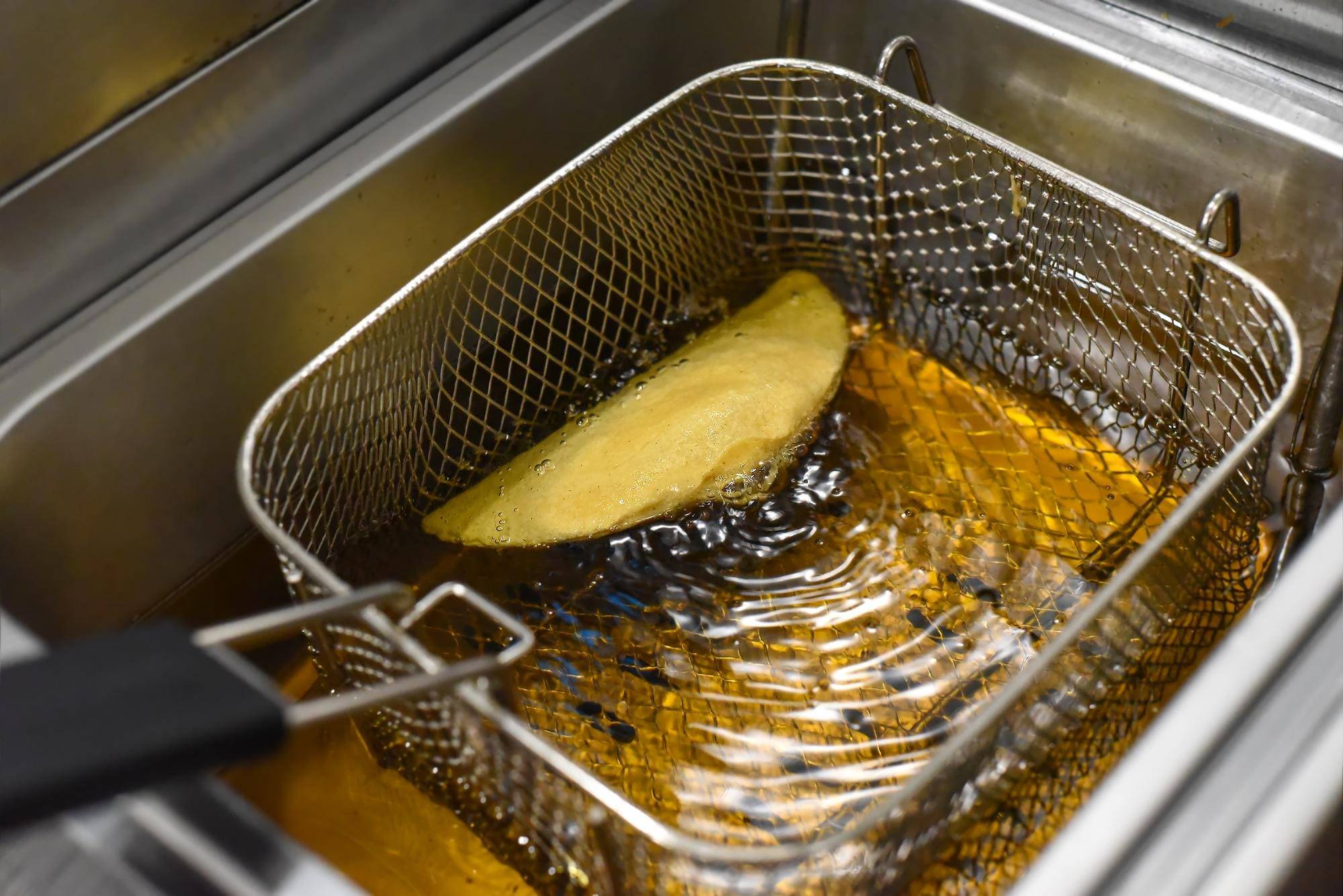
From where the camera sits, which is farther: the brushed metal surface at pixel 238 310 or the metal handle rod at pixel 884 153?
the metal handle rod at pixel 884 153

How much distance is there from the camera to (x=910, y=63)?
2.71 feet

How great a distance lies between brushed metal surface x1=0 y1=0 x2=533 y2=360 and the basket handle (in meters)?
0.35

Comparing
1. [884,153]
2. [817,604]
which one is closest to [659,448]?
[817,604]

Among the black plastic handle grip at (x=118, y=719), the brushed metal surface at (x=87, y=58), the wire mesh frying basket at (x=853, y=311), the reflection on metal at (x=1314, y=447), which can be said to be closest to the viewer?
the black plastic handle grip at (x=118, y=719)

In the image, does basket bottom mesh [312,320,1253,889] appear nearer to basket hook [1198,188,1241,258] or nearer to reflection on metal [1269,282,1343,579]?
reflection on metal [1269,282,1343,579]

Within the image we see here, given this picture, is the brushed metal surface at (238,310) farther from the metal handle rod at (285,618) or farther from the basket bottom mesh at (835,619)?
the metal handle rod at (285,618)

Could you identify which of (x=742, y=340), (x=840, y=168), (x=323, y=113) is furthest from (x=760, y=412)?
(x=323, y=113)

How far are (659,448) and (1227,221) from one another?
37 cm

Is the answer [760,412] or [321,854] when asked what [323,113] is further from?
[321,854]

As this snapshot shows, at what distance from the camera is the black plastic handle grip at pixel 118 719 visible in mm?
372

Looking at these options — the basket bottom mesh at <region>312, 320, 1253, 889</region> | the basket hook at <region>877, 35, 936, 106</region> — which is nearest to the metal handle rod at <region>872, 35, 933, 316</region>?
the basket hook at <region>877, 35, 936, 106</region>

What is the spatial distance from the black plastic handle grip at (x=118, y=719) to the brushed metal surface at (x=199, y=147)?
0.35 m

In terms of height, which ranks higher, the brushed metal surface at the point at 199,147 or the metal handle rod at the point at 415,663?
the brushed metal surface at the point at 199,147

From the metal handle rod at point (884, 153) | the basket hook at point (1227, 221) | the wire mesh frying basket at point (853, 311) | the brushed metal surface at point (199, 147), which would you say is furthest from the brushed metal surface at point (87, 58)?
the basket hook at point (1227, 221)
